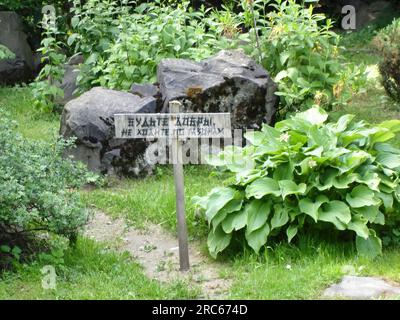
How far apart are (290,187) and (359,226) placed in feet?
2.10

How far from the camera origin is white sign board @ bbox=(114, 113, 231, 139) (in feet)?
19.8

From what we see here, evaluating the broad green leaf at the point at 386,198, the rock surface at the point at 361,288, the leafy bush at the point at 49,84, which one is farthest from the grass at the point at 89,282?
the leafy bush at the point at 49,84

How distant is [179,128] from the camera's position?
609 centimetres

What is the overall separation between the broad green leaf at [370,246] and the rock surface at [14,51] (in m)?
9.86

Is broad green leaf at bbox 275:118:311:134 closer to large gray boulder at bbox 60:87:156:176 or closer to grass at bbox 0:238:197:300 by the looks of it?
grass at bbox 0:238:197:300

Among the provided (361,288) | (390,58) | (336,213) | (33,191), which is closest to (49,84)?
(390,58)

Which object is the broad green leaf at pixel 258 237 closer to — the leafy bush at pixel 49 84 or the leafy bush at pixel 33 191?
the leafy bush at pixel 33 191

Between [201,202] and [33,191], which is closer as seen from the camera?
[33,191]

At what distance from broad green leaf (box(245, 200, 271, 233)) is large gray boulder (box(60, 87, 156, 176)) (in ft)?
7.94

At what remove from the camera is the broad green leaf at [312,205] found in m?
6.08

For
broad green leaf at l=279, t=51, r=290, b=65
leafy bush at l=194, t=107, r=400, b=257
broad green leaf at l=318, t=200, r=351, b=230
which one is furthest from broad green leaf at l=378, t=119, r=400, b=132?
broad green leaf at l=279, t=51, r=290, b=65

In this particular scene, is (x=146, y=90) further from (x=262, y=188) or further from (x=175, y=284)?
(x=175, y=284)

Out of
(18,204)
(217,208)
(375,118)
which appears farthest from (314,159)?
(375,118)

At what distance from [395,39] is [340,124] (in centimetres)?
384
